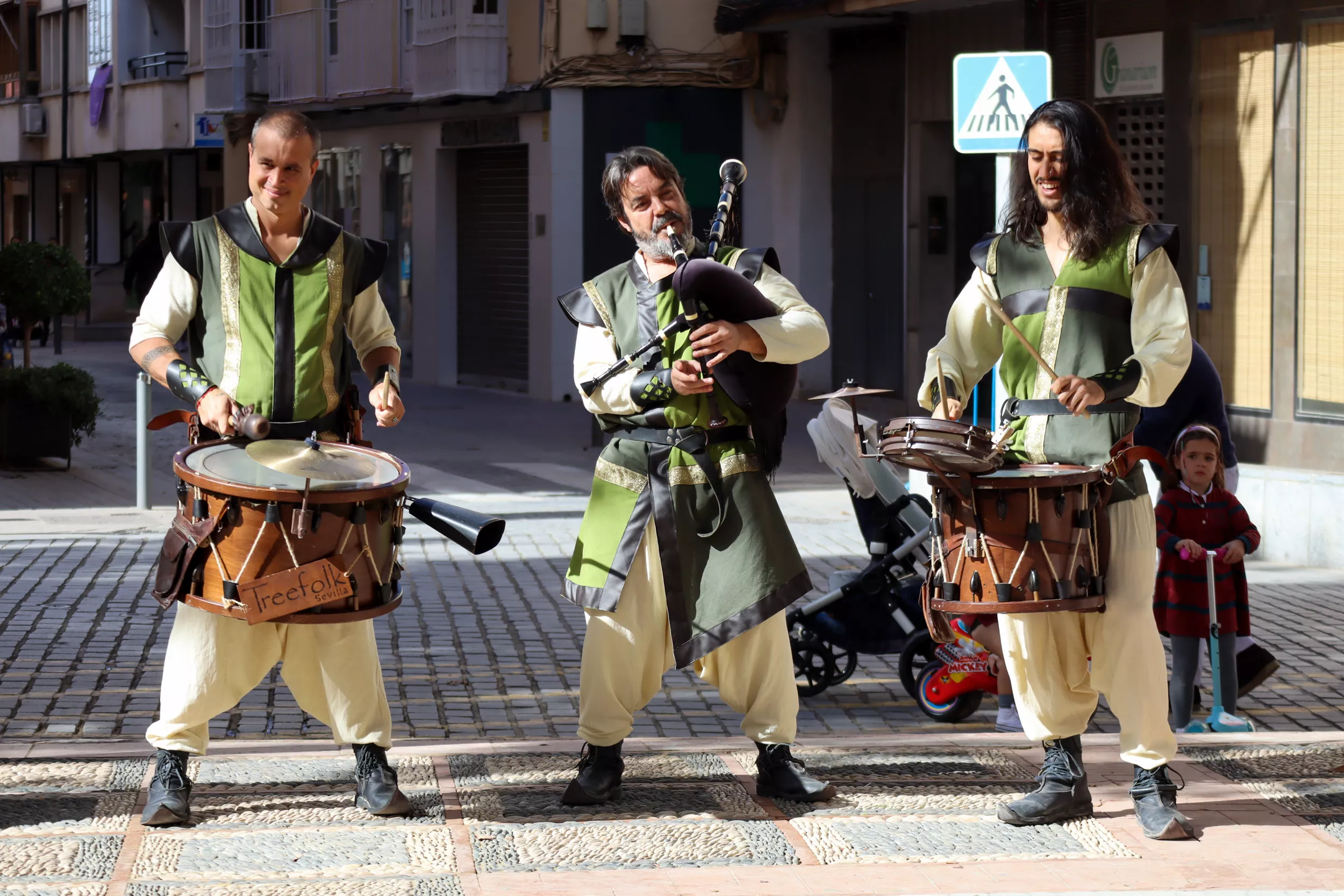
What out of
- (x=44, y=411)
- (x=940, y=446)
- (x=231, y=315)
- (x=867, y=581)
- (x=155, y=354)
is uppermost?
(x=231, y=315)


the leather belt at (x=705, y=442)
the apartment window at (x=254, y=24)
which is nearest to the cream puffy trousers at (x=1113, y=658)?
the leather belt at (x=705, y=442)

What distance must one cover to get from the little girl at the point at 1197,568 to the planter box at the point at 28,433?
413 inches

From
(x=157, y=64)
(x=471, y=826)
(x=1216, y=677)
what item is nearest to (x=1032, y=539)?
(x=471, y=826)

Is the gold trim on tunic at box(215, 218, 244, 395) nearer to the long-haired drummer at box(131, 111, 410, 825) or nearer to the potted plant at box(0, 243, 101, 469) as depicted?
the long-haired drummer at box(131, 111, 410, 825)

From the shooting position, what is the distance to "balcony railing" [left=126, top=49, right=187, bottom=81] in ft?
128

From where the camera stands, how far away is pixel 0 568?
10234 millimetres

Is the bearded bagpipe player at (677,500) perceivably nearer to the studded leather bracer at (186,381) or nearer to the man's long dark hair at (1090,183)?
the man's long dark hair at (1090,183)

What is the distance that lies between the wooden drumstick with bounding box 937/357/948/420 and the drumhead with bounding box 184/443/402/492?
56.0 inches

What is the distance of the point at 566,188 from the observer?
2320 centimetres

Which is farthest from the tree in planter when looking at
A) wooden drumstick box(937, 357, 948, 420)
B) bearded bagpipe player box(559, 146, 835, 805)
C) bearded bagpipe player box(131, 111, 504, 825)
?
wooden drumstick box(937, 357, 948, 420)

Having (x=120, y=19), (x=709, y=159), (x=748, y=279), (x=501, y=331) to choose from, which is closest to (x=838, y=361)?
(x=709, y=159)

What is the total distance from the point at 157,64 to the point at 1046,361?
121 ft

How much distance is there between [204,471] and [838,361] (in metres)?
17.8

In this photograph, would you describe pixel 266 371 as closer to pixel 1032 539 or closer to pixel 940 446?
pixel 940 446
